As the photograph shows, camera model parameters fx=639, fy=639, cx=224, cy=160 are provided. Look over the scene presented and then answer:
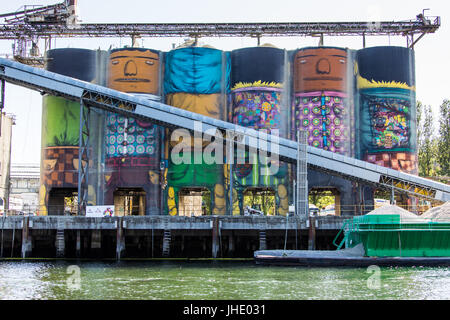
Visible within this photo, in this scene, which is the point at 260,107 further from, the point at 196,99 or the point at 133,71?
the point at 133,71

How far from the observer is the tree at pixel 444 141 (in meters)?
88.3

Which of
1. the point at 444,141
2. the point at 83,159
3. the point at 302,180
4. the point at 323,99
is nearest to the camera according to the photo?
the point at 302,180

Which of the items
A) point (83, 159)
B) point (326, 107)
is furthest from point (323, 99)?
point (83, 159)


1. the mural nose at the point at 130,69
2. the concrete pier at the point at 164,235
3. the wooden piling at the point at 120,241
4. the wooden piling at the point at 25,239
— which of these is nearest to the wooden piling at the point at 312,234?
the concrete pier at the point at 164,235

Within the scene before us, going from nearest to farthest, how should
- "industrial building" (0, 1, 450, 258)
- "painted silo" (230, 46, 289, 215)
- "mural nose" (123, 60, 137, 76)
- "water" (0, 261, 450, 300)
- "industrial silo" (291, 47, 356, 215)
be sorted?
"water" (0, 261, 450, 300), "industrial building" (0, 1, 450, 258), "painted silo" (230, 46, 289, 215), "industrial silo" (291, 47, 356, 215), "mural nose" (123, 60, 137, 76)

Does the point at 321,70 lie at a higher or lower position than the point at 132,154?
higher

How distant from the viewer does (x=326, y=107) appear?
66312 mm

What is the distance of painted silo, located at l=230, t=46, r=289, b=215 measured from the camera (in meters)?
64.9

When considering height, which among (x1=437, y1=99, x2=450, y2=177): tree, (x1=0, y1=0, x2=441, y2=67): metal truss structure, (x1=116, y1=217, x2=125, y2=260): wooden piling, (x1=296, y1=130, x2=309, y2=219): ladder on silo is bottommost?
(x1=116, y1=217, x2=125, y2=260): wooden piling

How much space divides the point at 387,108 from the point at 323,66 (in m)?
7.98

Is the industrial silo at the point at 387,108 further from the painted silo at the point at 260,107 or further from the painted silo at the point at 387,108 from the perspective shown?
the painted silo at the point at 260,107

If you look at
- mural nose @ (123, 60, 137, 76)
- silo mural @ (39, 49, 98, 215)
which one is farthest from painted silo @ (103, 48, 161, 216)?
silo mural @ (39, 49, 98, 215)

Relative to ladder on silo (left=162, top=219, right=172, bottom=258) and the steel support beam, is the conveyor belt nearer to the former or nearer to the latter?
the steel support beam
